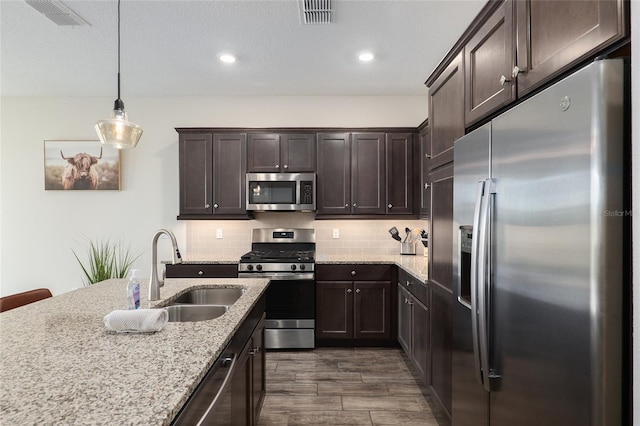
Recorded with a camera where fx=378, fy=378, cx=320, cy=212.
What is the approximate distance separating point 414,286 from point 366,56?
2.04m

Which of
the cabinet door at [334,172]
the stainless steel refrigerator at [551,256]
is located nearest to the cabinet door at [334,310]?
the cabinet door at [334,172]

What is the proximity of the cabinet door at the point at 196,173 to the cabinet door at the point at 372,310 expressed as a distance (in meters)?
1.83

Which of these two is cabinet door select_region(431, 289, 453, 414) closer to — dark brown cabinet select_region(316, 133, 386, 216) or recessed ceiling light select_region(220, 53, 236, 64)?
dark brown cabinet select_region(316, 133, 386, 216)

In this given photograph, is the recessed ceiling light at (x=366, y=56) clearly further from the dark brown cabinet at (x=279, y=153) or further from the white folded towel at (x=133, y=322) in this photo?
the white folded towel at (x=133, y=322)

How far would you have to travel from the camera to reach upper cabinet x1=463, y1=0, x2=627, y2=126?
1.03 m

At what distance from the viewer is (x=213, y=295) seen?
2.29m

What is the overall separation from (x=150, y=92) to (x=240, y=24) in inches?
79.6

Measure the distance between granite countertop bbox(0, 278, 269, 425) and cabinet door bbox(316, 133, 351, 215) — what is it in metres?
2.49

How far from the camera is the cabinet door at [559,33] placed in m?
1.00

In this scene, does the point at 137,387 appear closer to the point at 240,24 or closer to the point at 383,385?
the point at 383,385

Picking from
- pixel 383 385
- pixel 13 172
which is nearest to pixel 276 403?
pixel 383 385

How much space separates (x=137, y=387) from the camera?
92 cm

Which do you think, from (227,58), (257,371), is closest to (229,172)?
(227,58)

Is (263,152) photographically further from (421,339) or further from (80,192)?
(421,339)
